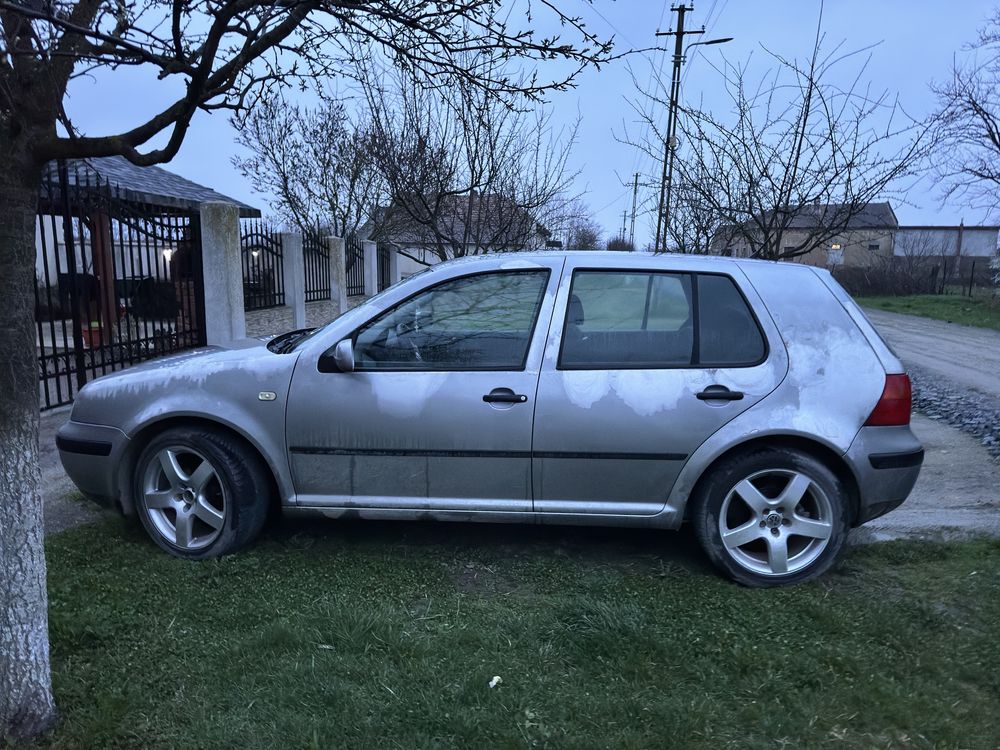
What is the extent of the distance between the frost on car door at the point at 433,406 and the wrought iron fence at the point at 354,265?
561 inches

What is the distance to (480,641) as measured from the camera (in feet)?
10.2

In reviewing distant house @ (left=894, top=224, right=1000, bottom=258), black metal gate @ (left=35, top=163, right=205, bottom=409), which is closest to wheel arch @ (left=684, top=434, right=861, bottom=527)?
black metal gate @ (left=35, top=163, right=205, bottom=409)

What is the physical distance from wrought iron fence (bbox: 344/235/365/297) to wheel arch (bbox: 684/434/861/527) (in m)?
15.1

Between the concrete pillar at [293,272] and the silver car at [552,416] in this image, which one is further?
the concrete pillar at [293,272]

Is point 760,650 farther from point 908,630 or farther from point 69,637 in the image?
point 69,637

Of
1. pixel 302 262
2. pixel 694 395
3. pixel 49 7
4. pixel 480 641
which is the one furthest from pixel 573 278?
pixel 302 262

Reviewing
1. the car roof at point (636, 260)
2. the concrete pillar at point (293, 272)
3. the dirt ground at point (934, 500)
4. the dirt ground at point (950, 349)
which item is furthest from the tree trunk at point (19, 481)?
the concrete pillar at point (293, 272)

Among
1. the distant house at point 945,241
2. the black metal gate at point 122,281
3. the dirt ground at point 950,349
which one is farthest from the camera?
the distant house at point 945,241

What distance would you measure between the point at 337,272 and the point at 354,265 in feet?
7.88

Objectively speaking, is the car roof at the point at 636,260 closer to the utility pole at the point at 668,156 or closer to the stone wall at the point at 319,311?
the utility pole at the point at 668,156

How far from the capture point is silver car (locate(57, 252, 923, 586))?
12.1ft

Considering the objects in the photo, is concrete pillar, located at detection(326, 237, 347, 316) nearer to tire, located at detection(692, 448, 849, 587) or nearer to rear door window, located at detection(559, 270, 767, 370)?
rear door window, located at detection(559, 270, 767, 370)

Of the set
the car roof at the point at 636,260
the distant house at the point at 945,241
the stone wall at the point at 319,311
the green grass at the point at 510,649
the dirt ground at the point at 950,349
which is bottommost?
the green grass at the point at 510,649

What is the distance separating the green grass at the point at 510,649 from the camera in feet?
8.39
